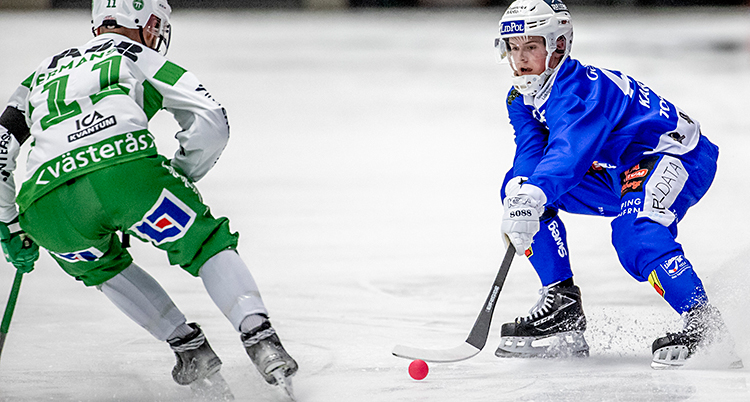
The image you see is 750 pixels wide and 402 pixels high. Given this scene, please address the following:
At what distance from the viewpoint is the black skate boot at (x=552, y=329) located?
3.00 m

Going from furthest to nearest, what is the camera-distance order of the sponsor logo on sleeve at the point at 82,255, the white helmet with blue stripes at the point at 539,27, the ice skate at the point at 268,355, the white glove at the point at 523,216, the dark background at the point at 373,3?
the dark background at the point at 373,3, the white helmet with blue stripes at the point at 539,27, the white glove at the point at 523,216, the sponsor logo on sleeve at the point at 82,255, the ice skate at the point at 268,355

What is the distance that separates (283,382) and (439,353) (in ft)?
1.67

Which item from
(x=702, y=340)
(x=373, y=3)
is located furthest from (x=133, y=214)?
(x=373, y=3)

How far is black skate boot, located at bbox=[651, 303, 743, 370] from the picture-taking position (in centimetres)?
266

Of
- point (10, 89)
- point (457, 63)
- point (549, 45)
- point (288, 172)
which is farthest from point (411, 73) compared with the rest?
point (549, 45)

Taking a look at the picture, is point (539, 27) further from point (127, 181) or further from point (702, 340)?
point (127, 181)

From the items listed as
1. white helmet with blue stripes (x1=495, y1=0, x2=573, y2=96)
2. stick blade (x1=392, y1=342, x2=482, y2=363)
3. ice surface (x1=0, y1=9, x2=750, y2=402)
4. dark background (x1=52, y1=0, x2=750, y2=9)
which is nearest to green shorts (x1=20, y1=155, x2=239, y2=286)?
ice surface (x1=0, y1=9, x2=750, y2=402)

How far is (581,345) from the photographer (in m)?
3.00

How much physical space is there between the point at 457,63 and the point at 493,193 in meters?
6.46

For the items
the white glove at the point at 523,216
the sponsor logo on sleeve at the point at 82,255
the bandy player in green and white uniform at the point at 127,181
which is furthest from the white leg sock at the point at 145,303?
the white glove at the point at 523,216

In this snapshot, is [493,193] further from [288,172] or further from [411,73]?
[411,73]

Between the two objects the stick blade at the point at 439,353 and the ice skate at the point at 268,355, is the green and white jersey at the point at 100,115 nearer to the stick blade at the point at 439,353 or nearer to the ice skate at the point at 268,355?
the ice skate at the point at 268,355

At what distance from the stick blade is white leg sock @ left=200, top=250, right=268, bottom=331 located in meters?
0.48

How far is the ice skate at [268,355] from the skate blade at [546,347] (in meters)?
0.84
